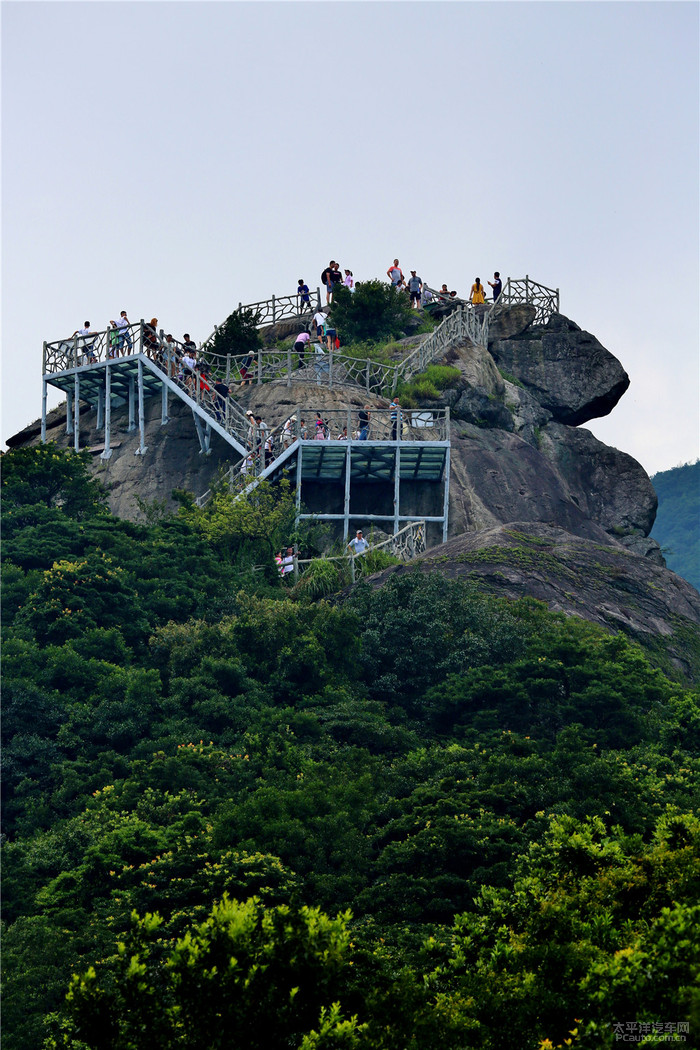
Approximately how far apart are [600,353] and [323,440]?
55.9 feet

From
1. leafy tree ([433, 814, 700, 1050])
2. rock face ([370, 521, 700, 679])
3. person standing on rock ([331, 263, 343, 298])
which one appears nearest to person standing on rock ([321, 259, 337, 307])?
person standing on rock ([331, 263, 343, 298])

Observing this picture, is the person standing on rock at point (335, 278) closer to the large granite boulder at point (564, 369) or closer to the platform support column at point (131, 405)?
the large granite boulder at point (564, 369)

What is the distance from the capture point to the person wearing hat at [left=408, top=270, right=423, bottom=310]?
5241 centimetres

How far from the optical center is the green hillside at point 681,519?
90.6 m

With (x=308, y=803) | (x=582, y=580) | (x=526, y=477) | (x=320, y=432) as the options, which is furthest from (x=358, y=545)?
(x=308, y=803)

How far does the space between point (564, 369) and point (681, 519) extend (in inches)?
1807

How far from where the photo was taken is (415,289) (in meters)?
52.7

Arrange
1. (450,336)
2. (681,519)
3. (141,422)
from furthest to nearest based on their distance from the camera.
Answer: (681,519)
(450,336)
(141,422)

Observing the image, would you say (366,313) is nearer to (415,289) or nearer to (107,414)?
(415,289)

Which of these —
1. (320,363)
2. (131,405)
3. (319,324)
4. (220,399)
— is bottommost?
(220,399)

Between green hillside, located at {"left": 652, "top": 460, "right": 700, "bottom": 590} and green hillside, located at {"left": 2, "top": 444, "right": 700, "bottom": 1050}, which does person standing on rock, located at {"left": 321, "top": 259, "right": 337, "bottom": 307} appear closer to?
green hillside, located at {"left": 2, "top": 444, "right": 700, "bottom": 1050}

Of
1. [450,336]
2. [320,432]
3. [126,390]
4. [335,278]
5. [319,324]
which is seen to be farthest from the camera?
[335,278]

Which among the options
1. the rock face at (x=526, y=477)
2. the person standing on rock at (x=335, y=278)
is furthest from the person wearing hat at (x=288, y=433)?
the person standing on rock at (x=335, y=278)

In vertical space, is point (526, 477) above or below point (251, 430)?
below
